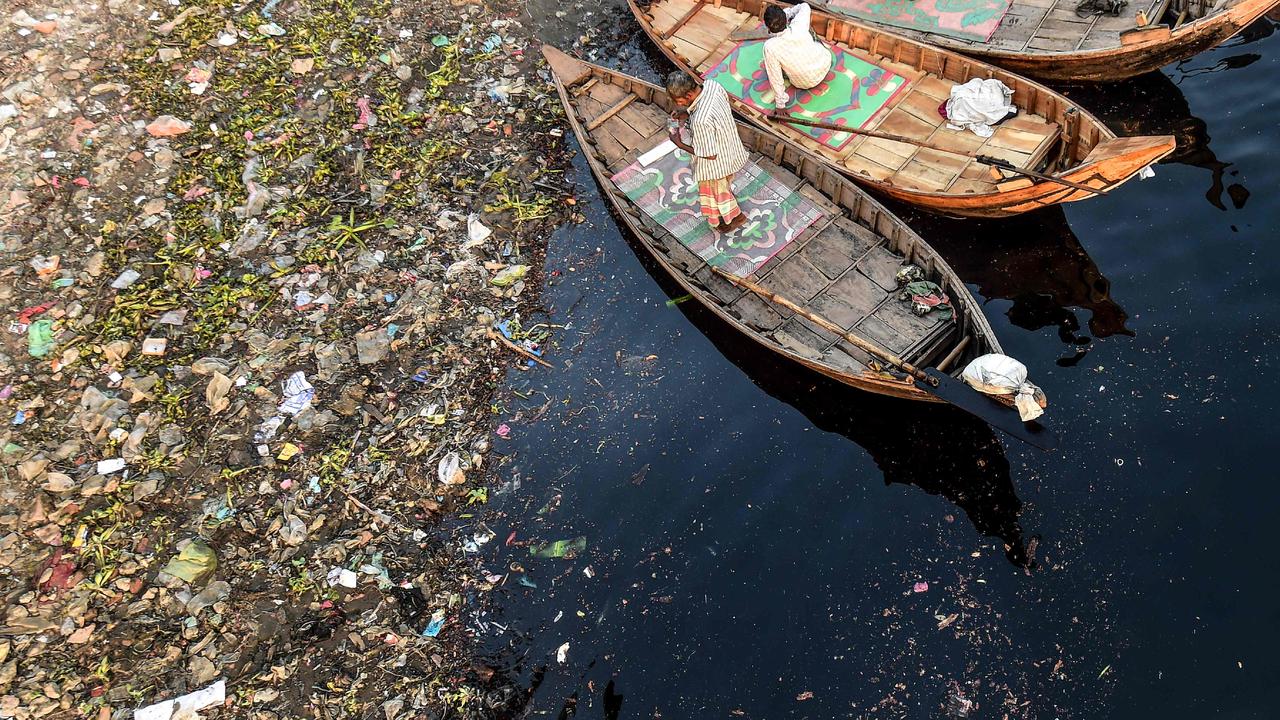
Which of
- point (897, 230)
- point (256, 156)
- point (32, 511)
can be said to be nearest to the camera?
point (32, 511)

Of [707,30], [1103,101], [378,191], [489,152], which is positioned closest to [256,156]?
[378,191]

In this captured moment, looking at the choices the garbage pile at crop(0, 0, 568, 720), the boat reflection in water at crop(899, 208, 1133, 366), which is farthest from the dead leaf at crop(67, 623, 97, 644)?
the boat reflection in water at crop(899, 208, 1133, 366)

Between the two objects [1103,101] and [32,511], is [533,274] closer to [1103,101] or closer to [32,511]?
[32,511]

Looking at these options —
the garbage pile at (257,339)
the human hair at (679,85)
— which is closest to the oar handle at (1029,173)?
the human hair at (679,85)

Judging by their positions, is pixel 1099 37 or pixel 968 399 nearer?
pixel 968 399

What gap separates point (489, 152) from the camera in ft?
37.9

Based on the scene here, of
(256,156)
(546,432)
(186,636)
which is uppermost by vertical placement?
(256,156)

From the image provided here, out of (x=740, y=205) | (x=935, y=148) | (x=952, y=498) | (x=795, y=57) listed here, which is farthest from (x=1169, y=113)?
(x=952, y=498)

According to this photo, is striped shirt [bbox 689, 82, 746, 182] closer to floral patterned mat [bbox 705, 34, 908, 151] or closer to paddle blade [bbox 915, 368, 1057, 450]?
floral patterned mat [bbox 705, 34, 908, 151]

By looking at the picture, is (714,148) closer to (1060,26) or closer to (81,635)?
(1060,26)

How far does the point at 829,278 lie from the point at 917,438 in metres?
2.15

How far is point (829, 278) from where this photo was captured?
8.97m

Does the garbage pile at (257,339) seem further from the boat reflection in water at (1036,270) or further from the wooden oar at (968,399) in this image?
the boat reflection in water at (1036,270)

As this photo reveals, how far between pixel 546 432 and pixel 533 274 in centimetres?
248
